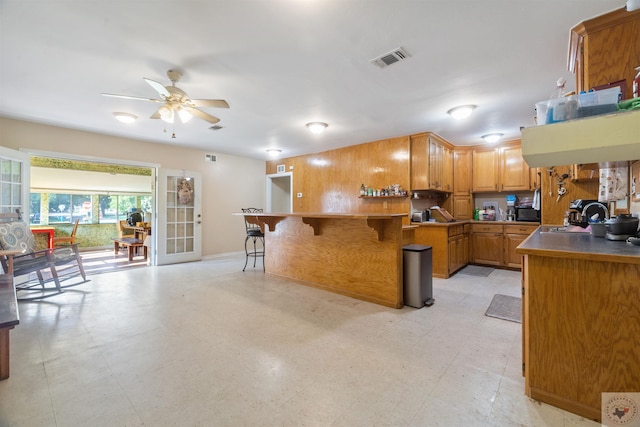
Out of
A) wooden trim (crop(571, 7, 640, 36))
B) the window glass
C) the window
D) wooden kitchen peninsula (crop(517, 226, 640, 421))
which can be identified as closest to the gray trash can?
wooden kitchen peninsula (crop(517, 226, 640, 421))

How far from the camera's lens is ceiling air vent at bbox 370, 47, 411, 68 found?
2264 mm

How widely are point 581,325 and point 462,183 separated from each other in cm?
465

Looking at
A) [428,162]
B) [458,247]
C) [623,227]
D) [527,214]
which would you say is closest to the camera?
[623,227]

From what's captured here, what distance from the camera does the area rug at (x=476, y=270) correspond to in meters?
4.59

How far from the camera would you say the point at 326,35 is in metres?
2.06

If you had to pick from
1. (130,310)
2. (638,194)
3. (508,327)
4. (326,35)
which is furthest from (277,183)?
(638,194)

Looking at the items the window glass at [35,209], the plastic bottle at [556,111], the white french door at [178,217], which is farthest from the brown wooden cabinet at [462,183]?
the window glass at [35,209]

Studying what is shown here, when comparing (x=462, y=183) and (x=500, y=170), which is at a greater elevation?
(x=500, y=170)

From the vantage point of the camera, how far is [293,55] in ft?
7.64

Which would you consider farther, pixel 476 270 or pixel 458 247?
pixel 476 270

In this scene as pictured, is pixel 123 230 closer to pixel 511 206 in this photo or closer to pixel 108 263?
pixel 108 263

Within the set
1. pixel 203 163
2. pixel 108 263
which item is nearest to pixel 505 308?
pixel 203 163

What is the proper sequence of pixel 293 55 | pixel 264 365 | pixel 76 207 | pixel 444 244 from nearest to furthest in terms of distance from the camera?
pixel 264 365 < pixel 293 55 < pixel 444 244 < pixel 76 207

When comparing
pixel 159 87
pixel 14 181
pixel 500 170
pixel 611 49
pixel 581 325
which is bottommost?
pixel 581 325
